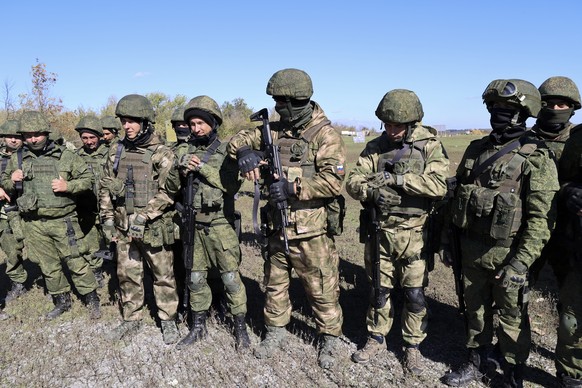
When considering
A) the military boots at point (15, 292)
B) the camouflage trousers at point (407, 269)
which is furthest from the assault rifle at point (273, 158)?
the military boots at point (15, 292)

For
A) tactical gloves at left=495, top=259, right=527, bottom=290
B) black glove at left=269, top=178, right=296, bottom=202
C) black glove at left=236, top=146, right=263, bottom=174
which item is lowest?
tactical gloves at left=495, top=259, right=527, bottom=290

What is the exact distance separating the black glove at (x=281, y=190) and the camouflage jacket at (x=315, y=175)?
81 mm

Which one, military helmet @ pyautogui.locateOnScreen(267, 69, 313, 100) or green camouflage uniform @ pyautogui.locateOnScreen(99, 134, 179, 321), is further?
green camouflage uniform @ pyautogui.locateOnScreen(99, 134, 179, 321)

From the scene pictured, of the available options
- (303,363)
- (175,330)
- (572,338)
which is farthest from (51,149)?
(572,338)

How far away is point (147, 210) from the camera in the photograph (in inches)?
189

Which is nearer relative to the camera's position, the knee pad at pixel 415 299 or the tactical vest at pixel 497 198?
the tactical vest at pixel 497 198

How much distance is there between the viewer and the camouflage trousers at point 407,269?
422cm

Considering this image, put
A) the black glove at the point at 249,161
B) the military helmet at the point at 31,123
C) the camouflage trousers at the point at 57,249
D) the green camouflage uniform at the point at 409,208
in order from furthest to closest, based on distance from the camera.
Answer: the camouflage trousers at the point at 57,249, the military helmet at the point at 31,123, the black glove at the point at 249,161, the green camouflage uniform at the point at 409,208

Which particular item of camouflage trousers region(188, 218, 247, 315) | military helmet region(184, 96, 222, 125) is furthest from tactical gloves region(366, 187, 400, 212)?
military helmet region(184, 96, 222, 125)

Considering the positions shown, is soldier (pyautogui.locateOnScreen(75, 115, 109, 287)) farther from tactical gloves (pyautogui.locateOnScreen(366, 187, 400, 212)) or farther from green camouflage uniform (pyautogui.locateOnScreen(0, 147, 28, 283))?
tactical gloves (pyautogui.locateOnScreen(366, 187, 400, 212))

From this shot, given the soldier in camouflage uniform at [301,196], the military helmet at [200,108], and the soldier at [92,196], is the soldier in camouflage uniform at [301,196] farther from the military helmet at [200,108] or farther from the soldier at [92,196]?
the soldier at [92,196]

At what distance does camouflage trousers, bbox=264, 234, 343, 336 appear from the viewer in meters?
Answer: 4.51

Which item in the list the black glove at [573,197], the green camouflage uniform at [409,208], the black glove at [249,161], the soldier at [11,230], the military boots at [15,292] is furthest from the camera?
the military boots at [15,292]

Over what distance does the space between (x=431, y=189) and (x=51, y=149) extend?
503 centimetres
